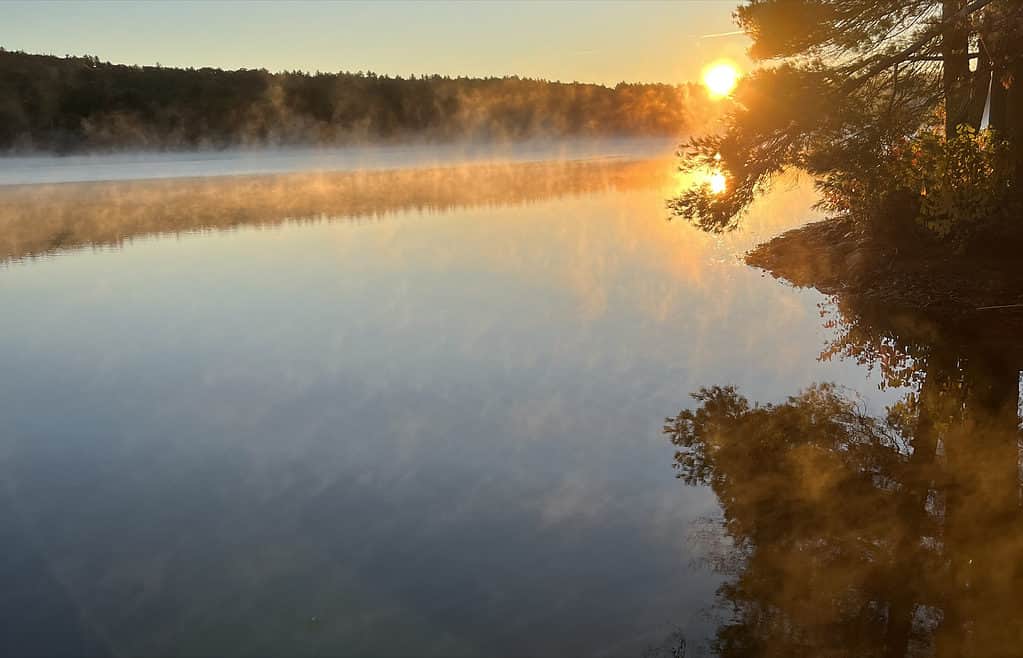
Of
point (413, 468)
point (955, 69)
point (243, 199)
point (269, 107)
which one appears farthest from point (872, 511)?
point (269, 107)

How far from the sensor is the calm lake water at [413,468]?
6777mm

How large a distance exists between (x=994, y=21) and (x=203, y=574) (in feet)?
56.3

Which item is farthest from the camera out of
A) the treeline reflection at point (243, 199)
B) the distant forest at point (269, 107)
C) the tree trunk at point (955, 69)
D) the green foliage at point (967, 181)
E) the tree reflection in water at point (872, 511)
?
the distant forest at point (269, 107)

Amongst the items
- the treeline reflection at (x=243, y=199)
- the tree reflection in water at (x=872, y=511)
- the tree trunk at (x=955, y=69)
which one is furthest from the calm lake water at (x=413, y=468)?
the treeline reflection at (x=243, y=199)

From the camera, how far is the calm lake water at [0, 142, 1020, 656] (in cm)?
678

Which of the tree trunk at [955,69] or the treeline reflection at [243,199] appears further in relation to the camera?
the treeline reflection at [243,199]

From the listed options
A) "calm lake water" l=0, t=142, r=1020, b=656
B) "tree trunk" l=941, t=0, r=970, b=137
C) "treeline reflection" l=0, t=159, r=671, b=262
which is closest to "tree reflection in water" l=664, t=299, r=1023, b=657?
"calm lake water" l=0, t=142, r=1020, b=656

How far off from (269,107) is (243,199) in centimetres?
5833

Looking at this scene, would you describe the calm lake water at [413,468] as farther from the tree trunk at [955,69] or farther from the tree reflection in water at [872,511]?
the tree trunk at [955,69]

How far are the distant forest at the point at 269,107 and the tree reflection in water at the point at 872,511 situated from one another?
82472 mm

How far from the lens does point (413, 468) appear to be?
9.98 meters

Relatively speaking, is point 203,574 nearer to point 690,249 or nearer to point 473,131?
point 690,249

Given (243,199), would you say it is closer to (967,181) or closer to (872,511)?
(967,181)

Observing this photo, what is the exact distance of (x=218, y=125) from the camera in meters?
107
